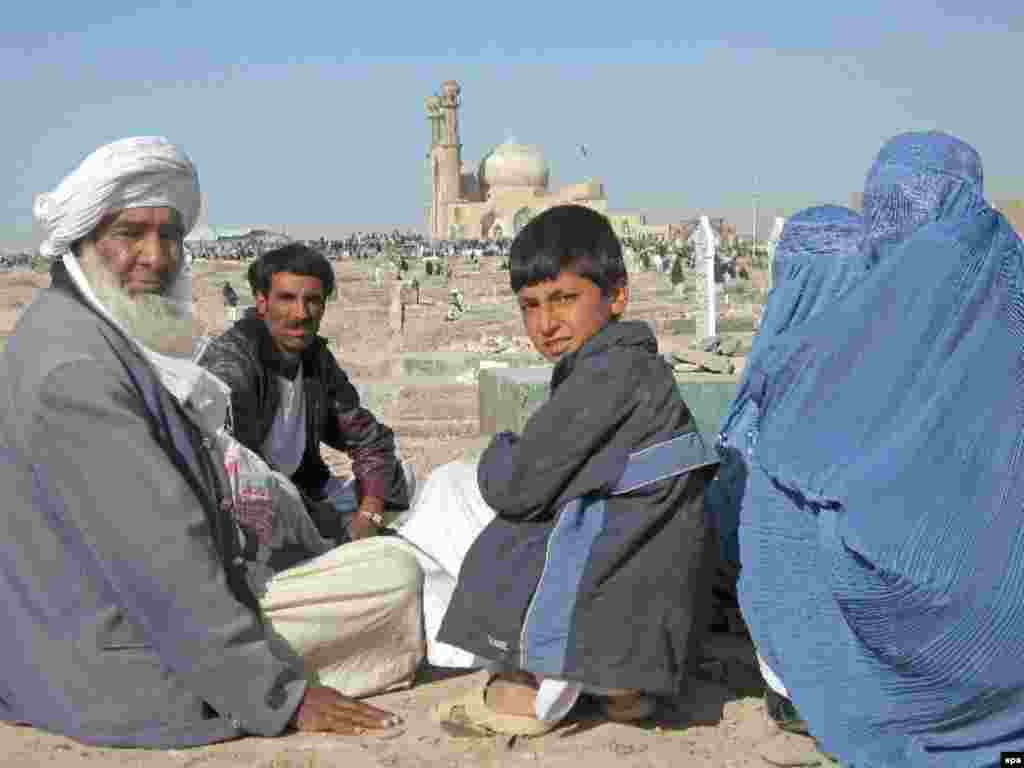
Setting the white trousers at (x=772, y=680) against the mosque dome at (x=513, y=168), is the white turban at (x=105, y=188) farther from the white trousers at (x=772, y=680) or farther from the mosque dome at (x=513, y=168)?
the mosque dome at (x=513, y=168)

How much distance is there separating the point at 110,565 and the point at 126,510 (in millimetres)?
142

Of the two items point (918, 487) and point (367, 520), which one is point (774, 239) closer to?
point (367, 520)

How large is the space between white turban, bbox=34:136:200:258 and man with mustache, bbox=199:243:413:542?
0.86m

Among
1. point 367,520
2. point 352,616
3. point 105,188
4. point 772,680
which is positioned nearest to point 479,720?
point 352,616

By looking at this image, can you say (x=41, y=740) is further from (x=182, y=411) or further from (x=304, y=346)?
(x=304, y=346)

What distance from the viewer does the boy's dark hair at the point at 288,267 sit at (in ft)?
12.7

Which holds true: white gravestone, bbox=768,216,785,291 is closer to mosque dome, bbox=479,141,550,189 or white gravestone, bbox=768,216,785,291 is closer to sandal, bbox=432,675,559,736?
sandal, bbox=432,675,559,736

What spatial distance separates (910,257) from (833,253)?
122cm

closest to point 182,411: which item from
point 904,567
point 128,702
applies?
point 128,702

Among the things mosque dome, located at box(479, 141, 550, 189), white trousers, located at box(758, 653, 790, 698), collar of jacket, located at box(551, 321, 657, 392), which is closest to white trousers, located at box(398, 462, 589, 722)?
collar of jacket, located at box(551, 321, 657, 392)

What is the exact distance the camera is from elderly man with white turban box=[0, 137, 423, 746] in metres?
2.62

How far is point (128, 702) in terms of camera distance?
107 inches

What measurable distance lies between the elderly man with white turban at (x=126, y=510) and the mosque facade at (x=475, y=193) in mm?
63359

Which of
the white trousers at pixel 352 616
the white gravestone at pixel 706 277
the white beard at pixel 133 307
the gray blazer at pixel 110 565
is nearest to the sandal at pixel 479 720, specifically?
the white trousers at pixel 352 616
